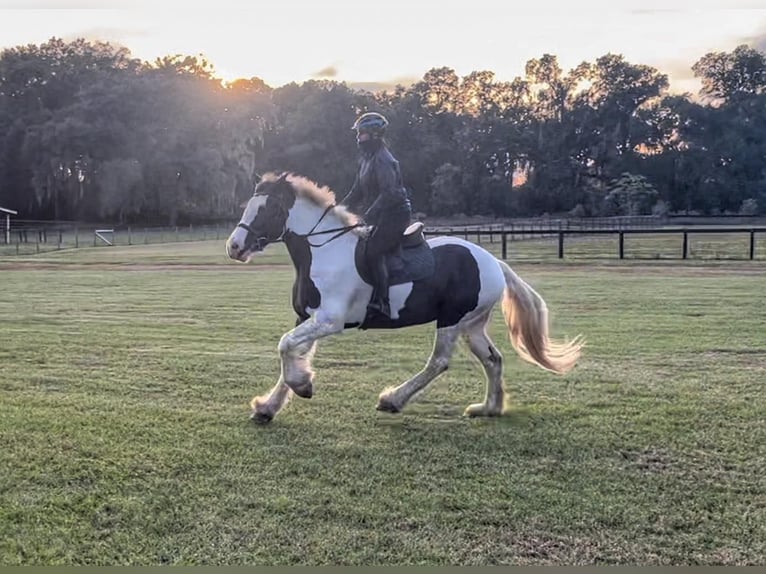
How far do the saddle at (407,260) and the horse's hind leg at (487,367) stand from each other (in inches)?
24.9

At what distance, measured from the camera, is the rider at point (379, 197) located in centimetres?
492

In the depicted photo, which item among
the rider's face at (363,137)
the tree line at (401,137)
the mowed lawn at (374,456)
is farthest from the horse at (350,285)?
the tree line at (401,137)

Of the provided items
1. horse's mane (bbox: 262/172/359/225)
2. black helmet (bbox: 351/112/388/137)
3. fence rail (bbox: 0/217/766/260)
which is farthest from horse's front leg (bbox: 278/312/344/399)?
fence rail (bbox: 0/217/766/260)

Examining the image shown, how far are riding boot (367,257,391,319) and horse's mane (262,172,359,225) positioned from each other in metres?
0.41

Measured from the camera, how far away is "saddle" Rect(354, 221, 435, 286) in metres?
5.05

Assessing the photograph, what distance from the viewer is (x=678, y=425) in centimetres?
479

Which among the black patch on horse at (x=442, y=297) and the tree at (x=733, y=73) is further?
the tree at (x=733, y=73)

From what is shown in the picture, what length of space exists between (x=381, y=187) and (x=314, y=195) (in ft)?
1.97

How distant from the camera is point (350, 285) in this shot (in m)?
5.04

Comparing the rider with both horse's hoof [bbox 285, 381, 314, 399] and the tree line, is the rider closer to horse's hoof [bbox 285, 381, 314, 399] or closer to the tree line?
horse's hoof [bbox 285, 381, 314, 399]

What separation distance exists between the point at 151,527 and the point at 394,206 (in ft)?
8.77

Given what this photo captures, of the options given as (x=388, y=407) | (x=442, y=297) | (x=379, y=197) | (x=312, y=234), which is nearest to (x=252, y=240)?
(x=312, y=234)

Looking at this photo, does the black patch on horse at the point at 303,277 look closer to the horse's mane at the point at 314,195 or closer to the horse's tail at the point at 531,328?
the horse's mane at the point at 314,195

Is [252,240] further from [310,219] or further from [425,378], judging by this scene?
[425,378]
